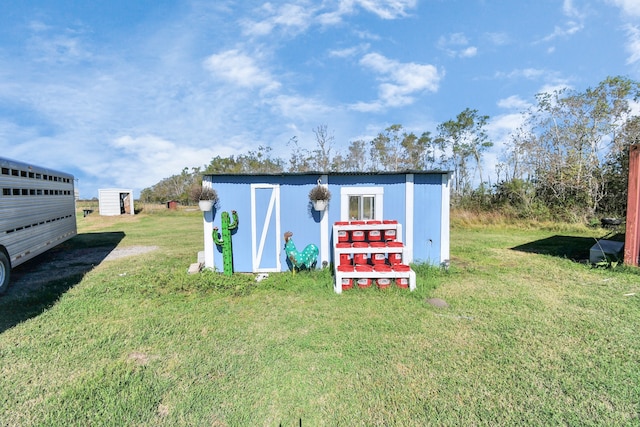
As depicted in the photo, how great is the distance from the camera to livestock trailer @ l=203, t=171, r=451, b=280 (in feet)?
21.1

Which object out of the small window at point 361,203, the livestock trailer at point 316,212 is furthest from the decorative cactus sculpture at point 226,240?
the small window at point 361,203

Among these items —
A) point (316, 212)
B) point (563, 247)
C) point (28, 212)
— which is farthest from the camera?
point (563, 247)

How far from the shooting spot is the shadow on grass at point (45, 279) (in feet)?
14.4

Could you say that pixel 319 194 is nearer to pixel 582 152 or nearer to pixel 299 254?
pixel 299 254

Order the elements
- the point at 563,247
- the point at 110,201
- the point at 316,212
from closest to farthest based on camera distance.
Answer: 1. the point at 316,212
2. the point at 563,247
3. the point at 110,201

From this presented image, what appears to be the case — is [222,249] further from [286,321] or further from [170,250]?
[170,250]

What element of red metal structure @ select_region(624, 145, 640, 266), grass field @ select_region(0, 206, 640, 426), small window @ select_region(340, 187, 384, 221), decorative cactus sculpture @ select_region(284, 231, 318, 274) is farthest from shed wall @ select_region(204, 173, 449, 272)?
red metal structure @ select_region(624, 145, 640, 266)

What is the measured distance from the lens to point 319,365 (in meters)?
2.88

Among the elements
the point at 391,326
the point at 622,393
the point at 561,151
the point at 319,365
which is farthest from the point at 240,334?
the point at 561,151

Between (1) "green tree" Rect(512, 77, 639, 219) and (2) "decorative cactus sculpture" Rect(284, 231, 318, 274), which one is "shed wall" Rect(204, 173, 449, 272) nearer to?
(2) "decorative cactus sculpture" Rect(284, 231, 318, 274)

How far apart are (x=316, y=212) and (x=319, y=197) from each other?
1.60ft

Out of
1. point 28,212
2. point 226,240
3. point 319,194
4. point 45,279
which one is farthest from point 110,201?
point 319,194

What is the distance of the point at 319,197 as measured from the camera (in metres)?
6.18

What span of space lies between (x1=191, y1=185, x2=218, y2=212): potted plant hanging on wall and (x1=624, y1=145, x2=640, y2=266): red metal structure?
9126 millimetres
